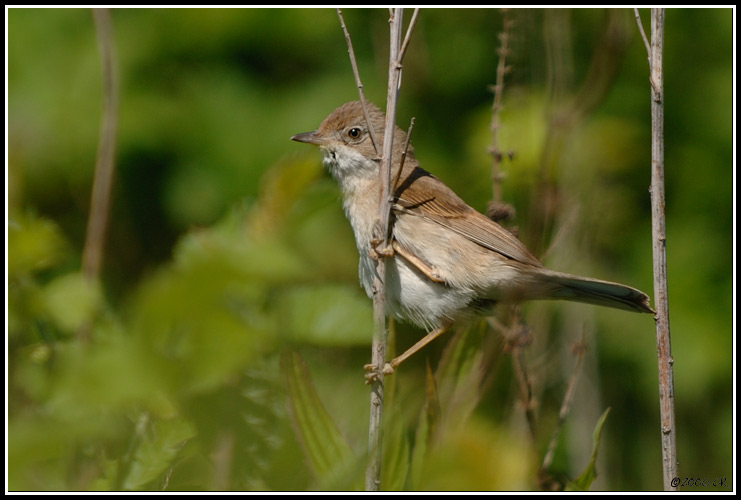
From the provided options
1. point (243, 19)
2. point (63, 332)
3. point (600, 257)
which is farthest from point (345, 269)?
point (63, 332)

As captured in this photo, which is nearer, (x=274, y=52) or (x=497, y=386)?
(x=497, y=386)

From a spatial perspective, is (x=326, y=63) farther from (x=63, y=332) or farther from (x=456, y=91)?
(x=63, y=332)

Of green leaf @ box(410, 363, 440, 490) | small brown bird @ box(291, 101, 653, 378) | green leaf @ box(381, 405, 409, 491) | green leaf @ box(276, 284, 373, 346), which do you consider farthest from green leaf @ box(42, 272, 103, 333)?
small brown bird @ box(291, 101, 653, 378)

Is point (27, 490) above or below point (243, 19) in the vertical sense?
below

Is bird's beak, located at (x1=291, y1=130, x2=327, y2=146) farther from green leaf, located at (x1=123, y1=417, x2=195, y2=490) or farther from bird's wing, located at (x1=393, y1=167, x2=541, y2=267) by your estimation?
green leaf, located at (x1=123, y1=417, x2=195, y2=490)

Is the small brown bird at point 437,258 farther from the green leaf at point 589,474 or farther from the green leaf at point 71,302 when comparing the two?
the green leaf at point 71,302

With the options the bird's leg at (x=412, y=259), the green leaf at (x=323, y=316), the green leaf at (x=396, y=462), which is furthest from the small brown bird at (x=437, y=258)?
the green leaf at (x=323, y=316)

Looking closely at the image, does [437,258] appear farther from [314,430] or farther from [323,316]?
[323,316]
